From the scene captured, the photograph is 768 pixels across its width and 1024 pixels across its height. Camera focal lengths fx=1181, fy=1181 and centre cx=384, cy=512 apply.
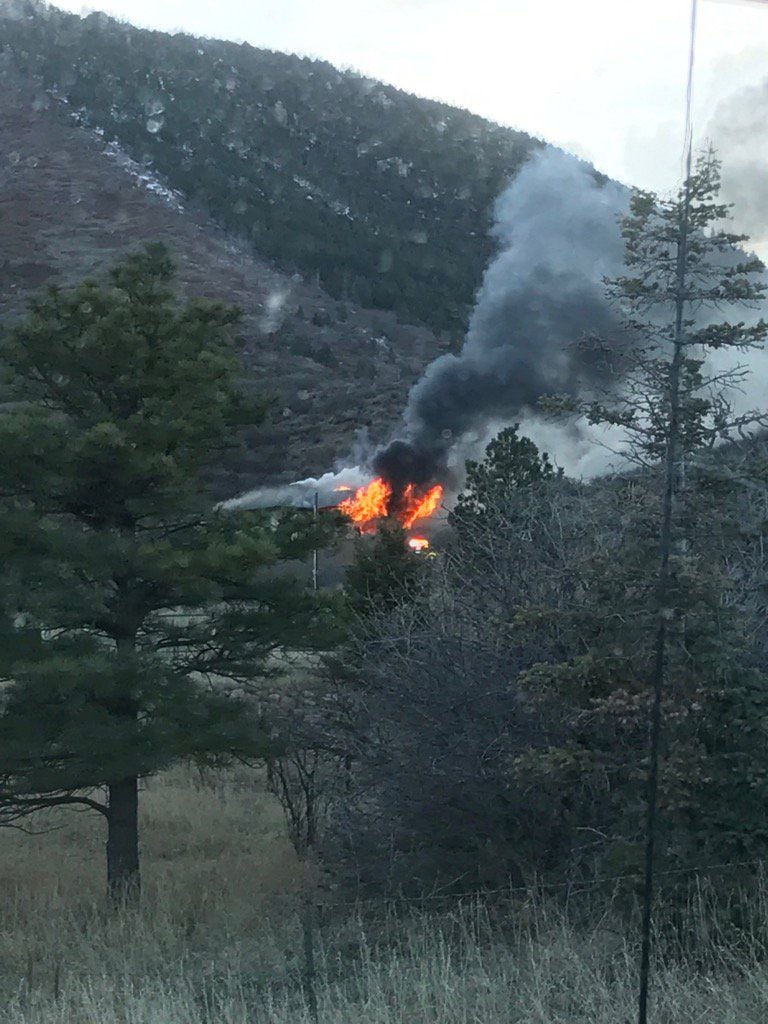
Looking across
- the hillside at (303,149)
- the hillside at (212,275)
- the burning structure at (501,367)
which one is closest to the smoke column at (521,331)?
the burning structure at (501,367)

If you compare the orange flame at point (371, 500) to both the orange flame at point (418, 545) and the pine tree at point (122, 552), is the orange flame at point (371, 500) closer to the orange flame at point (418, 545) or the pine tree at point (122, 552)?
the orange flame at point (418, 545)

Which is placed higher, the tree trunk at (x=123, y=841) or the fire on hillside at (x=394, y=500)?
the fire on hillside at (x=394, y=500)

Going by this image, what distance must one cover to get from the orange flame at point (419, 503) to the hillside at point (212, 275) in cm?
1562

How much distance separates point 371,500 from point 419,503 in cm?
143

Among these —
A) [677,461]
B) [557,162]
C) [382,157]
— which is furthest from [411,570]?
[382,157]

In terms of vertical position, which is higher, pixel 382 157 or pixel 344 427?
pixel 382 157

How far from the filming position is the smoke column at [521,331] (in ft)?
112

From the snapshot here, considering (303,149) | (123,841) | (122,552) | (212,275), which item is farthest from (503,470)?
(303,149)

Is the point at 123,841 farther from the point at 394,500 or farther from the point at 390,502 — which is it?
the point at 394,500

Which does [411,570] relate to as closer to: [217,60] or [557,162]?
[557,162]

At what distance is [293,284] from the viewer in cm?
7169

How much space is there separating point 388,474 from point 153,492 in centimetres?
2205

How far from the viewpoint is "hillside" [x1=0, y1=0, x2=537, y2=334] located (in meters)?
75.5

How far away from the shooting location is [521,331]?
3888 centimetres
